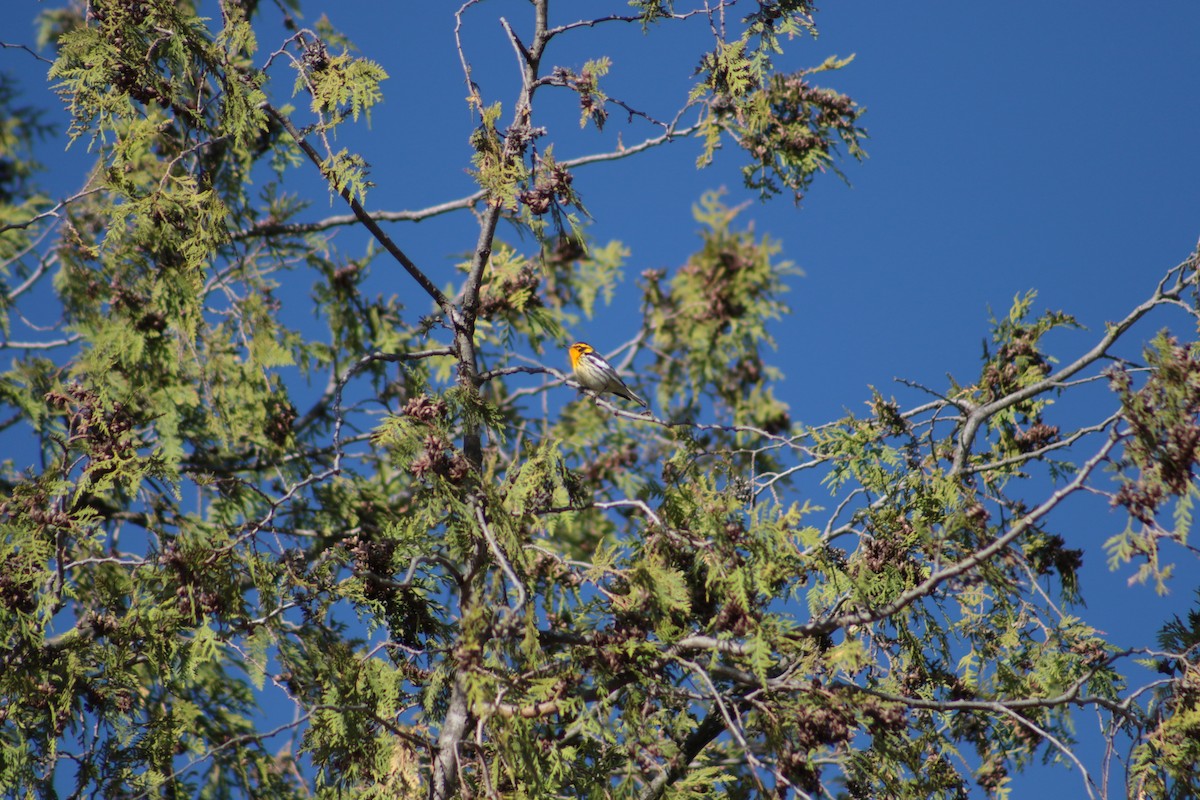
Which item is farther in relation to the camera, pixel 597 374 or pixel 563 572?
pixel 597 374

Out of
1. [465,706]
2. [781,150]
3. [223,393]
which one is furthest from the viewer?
[223,393]

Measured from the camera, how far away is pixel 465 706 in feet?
12.3

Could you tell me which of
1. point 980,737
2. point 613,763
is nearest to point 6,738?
point 613,763

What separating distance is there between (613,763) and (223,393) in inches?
156

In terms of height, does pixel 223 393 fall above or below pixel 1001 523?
above

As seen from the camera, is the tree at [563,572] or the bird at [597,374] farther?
the bird at [597,374]

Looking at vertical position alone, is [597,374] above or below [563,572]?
above

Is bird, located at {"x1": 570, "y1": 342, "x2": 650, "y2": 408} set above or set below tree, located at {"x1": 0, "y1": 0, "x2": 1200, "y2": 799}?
above

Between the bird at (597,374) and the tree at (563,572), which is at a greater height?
the bird at (597,374)

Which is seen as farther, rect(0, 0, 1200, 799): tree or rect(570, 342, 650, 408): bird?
rect(570, 342, 650, 408): bird

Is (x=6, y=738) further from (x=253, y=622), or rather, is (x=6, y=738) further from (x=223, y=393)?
(x=223, y=393)

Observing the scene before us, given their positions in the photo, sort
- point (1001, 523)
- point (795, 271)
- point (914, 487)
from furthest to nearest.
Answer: point (795, 271), point (1001, 523), point (914, 487)

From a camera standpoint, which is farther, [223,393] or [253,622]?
[223,393]

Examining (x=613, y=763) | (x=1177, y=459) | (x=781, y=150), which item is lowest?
(x=613, y=763)
